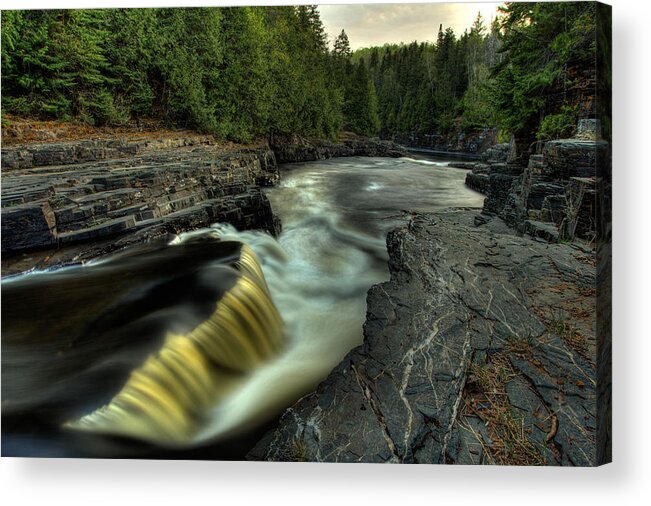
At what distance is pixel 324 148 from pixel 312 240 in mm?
853

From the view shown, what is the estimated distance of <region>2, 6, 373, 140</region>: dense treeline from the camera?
8.14 ft

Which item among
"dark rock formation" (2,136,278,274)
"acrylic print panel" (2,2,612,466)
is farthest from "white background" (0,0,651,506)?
"dark rock formation" (2,136,278,274)

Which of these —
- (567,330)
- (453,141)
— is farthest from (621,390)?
(453,141)

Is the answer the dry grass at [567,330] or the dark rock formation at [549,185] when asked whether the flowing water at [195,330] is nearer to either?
the dark rock formation at [549,185]

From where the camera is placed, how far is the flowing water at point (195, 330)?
2.07 metres

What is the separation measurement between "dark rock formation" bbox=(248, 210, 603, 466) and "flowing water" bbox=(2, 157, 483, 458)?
23 centimetres

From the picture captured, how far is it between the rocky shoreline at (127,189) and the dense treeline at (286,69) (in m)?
0.22

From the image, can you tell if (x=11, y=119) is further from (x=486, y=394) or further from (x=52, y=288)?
(x=486, y=394)

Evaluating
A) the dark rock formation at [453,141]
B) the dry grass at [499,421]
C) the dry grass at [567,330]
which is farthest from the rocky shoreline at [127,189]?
the dry grass at [499,421]

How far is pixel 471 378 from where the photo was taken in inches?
81.6

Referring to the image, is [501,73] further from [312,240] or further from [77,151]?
[77,151]

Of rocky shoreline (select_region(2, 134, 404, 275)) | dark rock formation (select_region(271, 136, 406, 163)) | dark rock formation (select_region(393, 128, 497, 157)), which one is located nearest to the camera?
rocky shoreline (select_region(2, 134, 404, 275))

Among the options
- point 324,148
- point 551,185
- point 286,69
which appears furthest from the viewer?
point 324,148

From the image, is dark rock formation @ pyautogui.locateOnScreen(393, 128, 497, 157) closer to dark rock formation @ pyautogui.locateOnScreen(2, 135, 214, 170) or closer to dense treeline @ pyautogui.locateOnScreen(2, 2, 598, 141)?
dense treeline @ pyautogui.locateOnScreen(2, 2, 598, 141)
